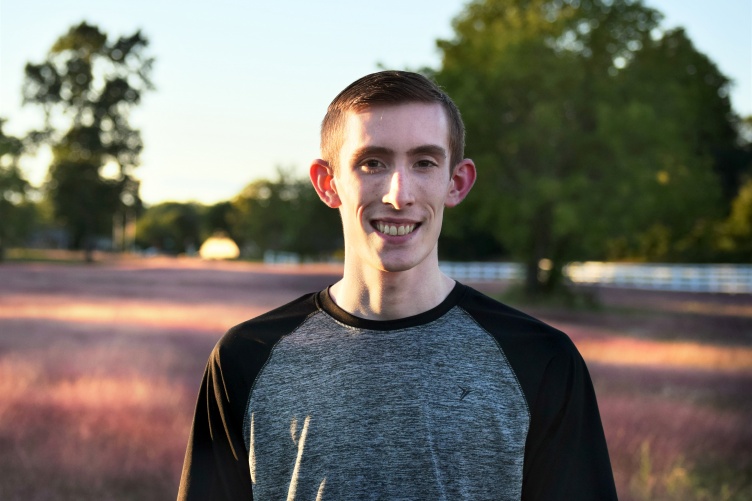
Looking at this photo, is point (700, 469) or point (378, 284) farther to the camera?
point (700, 469)

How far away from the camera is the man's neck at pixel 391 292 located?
263 cm

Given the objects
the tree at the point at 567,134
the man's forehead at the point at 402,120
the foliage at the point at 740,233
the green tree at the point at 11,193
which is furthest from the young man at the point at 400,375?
the foliage at the point at 740,233

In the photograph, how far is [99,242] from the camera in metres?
109

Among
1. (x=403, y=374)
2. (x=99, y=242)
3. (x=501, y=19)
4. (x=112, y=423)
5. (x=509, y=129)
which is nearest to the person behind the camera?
(x=403, y=374)

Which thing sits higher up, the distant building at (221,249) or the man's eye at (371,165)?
the man's eye at (371,165)

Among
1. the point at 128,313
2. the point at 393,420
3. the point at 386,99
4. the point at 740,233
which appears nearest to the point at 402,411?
the point at 393,420

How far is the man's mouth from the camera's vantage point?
255cm

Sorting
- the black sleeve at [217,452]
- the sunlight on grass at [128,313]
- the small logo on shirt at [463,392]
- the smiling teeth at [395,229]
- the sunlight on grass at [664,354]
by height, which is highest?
the smiling teeth at [395,229]

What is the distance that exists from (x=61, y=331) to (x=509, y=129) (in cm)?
1694

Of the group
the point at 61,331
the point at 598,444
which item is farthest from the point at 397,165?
the point at 61,331

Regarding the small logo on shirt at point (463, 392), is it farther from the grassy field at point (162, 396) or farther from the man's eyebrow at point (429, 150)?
the grassy field at point (162, 396)

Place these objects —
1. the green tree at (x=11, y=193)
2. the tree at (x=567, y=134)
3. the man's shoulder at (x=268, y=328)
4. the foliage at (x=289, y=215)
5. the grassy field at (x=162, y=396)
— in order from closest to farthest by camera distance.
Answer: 1. the man's shoulder at (x=268, y=328)
2. the grassy field at (x=162, y=396)
3. the tree at (x=567, y=134)
4. the green tree at (x=11, y=193)
5. the foliage at (x=289, y=215)

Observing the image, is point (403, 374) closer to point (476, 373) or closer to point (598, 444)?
point (476, 373)

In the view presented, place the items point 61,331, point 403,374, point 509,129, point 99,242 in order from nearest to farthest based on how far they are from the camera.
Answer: point 403,374 → point 61,331 → point 509,129 → point 99,242
